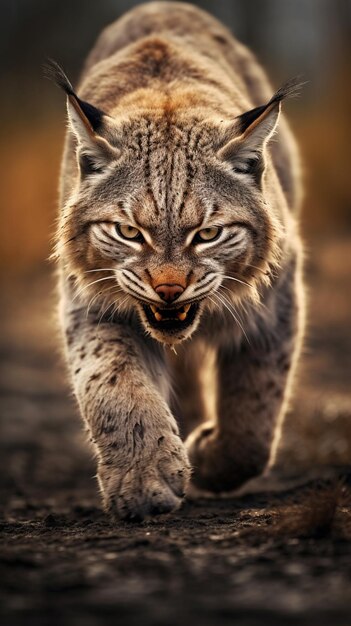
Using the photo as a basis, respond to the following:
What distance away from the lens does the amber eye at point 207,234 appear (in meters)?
4.43

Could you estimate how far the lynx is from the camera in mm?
4348

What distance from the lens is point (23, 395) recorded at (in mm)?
9773

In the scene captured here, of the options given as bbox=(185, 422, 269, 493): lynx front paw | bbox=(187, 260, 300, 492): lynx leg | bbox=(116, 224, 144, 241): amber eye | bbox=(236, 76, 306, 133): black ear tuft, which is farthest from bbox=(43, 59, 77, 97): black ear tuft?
bbox=(185, 422, 269, 493): lynx front paw

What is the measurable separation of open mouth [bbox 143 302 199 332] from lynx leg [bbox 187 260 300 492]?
3.13ft

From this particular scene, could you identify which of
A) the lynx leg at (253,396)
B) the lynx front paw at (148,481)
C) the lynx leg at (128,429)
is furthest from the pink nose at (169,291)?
the lynx leg at (253,396)

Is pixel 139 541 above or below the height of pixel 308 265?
below

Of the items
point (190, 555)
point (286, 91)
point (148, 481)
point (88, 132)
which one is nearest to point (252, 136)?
point (286, 91)

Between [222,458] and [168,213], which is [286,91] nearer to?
[168,213]

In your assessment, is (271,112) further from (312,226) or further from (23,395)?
(312,226)

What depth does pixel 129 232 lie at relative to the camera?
4449 mm

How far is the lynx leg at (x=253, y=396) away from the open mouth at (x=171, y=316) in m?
0.95

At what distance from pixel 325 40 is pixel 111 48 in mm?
15417

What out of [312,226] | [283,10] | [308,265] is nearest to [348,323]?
[308,265]

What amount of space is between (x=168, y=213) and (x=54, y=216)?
9563 mm
